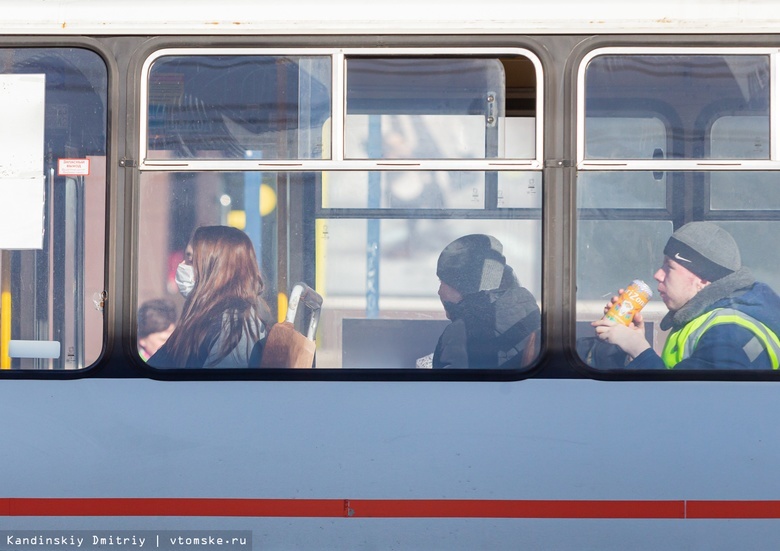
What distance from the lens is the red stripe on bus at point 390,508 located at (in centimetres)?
301

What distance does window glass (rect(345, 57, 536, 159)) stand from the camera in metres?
3.07

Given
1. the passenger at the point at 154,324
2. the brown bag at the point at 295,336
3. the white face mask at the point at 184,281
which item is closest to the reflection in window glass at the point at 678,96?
the brown bag at the point at 295,336

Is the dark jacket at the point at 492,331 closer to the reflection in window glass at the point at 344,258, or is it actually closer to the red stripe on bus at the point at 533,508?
the reflection in window glass at the point at 344,258

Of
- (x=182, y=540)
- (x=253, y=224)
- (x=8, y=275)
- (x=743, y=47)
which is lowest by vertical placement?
(x=182, y=540)

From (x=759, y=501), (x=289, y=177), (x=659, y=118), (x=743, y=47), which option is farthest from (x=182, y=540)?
(x=743, y=47)

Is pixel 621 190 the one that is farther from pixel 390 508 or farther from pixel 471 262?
pixel 390 508

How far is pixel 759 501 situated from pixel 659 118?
59.5 inches

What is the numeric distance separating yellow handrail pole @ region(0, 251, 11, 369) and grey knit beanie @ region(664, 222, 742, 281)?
8.52 ft

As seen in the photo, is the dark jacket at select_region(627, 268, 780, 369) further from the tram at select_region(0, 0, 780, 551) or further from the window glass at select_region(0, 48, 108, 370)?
the window glass at select_region(0, 48, 108, 370)

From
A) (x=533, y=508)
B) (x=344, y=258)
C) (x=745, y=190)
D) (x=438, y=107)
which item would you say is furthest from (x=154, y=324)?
(x=745, y=190)

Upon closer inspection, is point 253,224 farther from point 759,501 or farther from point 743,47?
point 759,501

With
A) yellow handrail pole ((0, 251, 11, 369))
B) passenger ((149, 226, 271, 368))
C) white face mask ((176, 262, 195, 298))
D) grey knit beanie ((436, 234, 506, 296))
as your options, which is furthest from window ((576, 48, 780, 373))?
yellow handrail pole ((0, 251, 11, 369))

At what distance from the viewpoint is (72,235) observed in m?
3.11

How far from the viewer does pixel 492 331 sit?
3.10 metres
